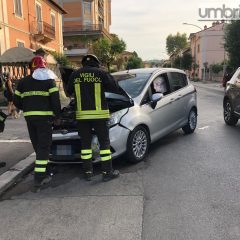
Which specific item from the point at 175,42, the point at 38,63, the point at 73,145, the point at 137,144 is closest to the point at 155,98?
the point at 137,144

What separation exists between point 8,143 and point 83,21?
53814 mm

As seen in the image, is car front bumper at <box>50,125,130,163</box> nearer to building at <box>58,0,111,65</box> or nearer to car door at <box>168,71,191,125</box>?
car door at <box>168,71,191,125</box>

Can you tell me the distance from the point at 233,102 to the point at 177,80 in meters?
2.28

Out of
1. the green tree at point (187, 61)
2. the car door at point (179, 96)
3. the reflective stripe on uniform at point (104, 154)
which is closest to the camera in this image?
the reflective stripe on uniform at point (104, 154)

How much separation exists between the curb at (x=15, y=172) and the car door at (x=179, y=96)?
319cm

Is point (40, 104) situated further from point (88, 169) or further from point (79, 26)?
point (79, 26)

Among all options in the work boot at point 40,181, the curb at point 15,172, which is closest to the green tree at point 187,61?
the curb at point 15,172

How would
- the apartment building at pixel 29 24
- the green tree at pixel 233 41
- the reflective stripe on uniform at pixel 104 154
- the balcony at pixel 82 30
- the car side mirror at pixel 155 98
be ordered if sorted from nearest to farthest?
the reflective stripe on uniform at pixel 104 154 < the car side mirror at pixel 155 98 < the apartment building at pixel 29 24 < the green tree at pixel 233 41 < the balcony at pixel 82 30

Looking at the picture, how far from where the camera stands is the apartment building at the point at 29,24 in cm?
2169

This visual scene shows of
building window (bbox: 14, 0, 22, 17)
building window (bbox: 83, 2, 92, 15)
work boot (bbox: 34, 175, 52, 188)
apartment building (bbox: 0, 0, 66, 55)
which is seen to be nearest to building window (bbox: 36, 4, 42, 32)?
apartment building (bbox: 0, 0, 66, 55)

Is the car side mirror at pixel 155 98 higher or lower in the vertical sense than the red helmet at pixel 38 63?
lower

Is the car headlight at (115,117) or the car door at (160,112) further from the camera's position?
the car door at (160,112)

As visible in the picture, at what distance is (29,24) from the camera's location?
26188 mm

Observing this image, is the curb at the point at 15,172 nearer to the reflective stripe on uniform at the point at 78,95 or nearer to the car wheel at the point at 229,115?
the reflective stripe on uniform at the point at 78,95
